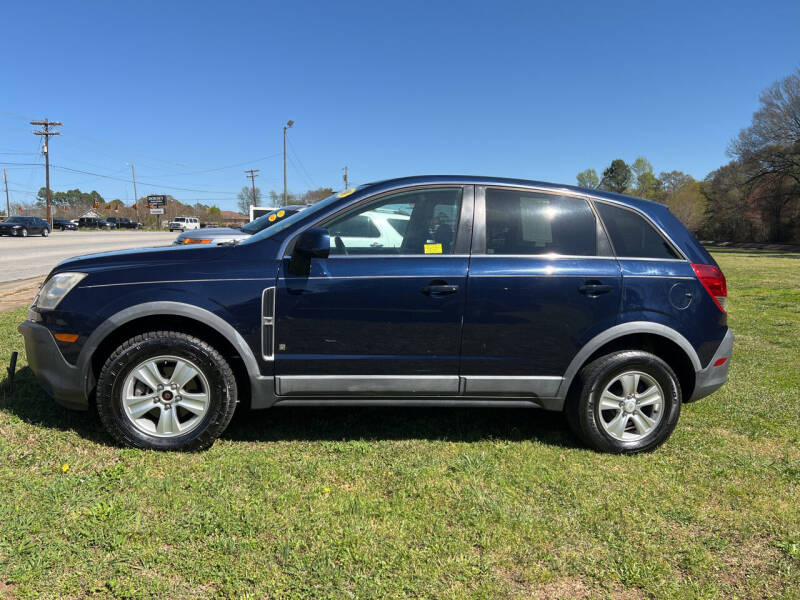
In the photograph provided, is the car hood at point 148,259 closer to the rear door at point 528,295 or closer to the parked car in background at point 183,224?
the rear door at point 528,295

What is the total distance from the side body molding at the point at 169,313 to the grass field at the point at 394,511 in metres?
0.55

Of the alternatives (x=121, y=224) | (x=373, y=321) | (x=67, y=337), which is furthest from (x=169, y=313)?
(x=121, y=224)

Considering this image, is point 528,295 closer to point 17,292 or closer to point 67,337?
point 67,337

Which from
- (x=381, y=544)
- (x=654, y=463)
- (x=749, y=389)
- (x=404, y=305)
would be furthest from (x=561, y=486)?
(x=749, y=389)

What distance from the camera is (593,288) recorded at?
3410 millimetres

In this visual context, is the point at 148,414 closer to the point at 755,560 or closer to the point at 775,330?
the point at 755,560

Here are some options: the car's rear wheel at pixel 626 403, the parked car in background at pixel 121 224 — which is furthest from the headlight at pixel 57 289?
the parked car in background at pixel 121 224

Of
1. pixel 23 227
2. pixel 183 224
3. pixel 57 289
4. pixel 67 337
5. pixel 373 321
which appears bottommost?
pixel 67 337

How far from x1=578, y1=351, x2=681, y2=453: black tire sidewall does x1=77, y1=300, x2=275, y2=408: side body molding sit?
6.76 ft

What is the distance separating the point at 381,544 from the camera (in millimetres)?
2504

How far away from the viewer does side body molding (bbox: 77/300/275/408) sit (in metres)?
3.24

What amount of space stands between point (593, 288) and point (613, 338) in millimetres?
348

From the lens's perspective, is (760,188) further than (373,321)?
Yes

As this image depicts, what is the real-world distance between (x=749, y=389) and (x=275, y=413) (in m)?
4.24
